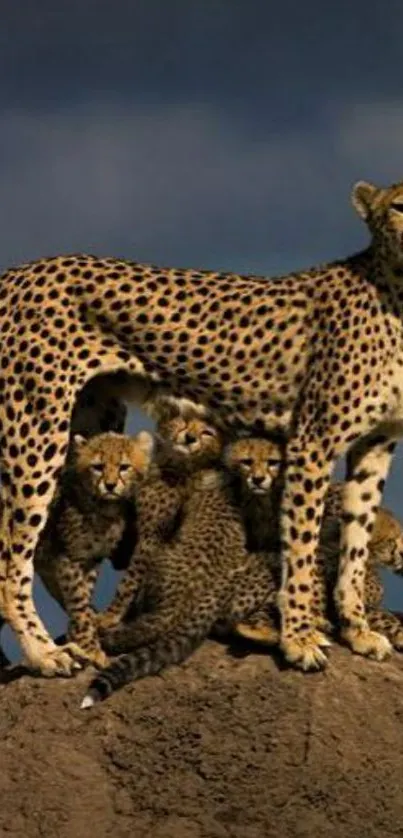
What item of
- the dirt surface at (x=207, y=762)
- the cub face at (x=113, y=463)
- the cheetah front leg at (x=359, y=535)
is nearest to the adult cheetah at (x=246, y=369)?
the cheetah front leg at (x=359, y=535)

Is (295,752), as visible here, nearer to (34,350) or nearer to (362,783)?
(362,783)

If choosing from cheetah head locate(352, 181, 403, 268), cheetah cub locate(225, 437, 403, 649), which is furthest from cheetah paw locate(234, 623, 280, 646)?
cheetah head locate(352, 181, 403, 268)

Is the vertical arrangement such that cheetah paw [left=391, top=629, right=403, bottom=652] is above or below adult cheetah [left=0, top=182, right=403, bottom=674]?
below

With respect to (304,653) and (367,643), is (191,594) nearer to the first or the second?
(304,653)

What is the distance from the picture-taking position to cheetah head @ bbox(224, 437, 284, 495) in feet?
44.9

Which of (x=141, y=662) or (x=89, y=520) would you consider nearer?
(x=141, y=662)

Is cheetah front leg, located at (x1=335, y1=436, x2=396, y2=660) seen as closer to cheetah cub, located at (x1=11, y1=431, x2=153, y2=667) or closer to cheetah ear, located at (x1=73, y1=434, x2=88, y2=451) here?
cheetah cub, located at (x1=11, y1=431, x2=153, y2=667)

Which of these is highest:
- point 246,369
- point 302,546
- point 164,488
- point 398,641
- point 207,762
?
point 246,369

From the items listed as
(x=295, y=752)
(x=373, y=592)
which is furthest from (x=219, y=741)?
(x=373, y=592)

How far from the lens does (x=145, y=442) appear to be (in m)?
13.8

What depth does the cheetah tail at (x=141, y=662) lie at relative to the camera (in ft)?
43.7

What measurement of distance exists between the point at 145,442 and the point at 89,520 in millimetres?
457

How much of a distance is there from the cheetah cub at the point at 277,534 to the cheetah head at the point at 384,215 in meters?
1.08

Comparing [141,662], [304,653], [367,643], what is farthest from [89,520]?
[367,643]
